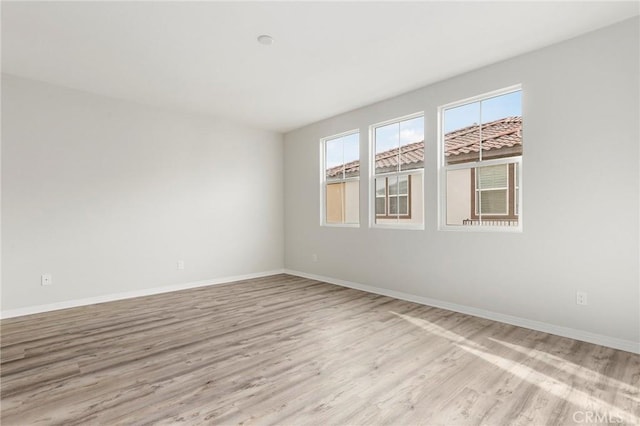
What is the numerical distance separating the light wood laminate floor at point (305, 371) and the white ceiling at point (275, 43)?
109 inches

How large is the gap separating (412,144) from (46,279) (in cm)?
494

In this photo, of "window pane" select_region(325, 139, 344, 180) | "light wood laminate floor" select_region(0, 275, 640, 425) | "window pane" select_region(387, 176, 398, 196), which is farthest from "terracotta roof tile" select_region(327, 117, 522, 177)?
"light wood laminate floor" select_region(0, 275, 640, 425)

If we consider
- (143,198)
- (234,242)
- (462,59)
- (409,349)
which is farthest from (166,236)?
(462,59)

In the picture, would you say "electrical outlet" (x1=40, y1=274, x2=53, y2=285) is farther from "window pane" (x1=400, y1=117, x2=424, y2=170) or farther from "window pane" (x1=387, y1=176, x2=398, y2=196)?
"window pane" (x1=400, y1=117, x2=424, y2=170)

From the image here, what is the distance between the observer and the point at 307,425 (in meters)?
1.70

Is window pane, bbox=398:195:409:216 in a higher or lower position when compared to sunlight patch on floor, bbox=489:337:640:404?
higher

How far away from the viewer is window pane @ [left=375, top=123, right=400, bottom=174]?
4.48 metres

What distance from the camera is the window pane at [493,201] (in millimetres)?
3383

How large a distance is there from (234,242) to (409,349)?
12.3ft

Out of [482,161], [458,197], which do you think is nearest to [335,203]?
[458,197]

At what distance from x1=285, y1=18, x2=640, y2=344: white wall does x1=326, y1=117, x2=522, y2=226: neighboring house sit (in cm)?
17

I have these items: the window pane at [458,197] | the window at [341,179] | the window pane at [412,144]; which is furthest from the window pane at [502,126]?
the window at [341,179]

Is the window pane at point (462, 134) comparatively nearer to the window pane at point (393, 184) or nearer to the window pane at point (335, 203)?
the window pane at point (393, 184)

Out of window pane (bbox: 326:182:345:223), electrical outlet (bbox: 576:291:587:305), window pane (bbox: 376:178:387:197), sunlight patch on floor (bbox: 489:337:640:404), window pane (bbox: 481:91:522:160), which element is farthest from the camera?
window pane (bbox: 326:182:345:223)
